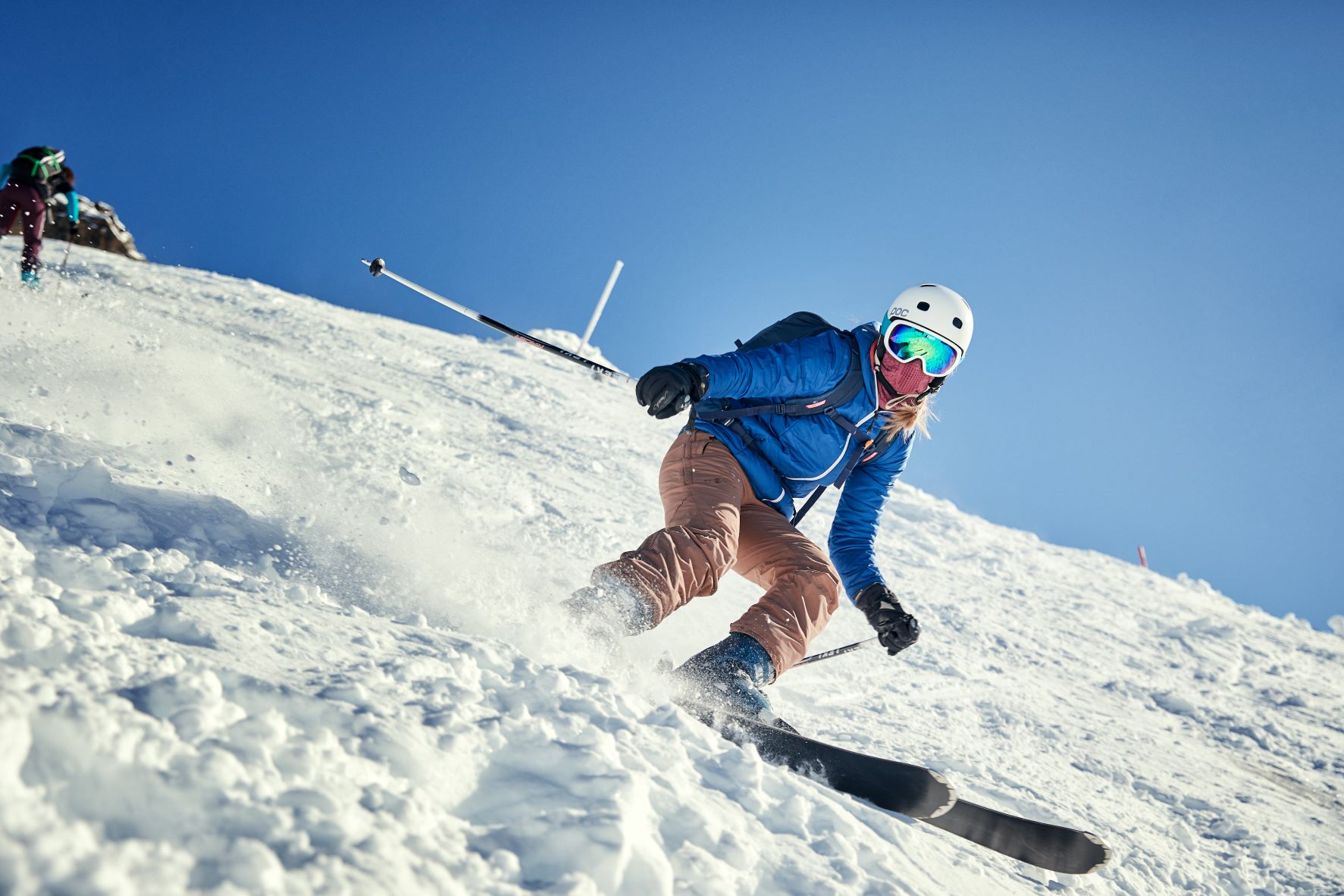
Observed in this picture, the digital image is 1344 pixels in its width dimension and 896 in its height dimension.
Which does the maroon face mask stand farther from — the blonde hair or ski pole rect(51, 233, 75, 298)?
ski pole rect(51, 233, 75, 298)

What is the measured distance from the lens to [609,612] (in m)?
2.76

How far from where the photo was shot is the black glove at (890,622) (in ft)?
12.7

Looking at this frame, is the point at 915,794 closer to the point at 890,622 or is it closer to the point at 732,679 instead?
the point at 732,679

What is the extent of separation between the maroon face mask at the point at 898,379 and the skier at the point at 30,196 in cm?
1002

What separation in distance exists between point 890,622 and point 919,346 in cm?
139

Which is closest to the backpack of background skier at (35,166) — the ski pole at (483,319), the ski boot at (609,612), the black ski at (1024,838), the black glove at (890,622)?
the ski pole at (483,319)

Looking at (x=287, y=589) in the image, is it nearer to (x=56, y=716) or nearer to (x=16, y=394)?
(x=56, y=716)

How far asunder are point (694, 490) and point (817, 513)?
25.4ft

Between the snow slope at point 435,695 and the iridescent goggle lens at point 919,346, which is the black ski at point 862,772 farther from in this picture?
the iridescent goggle lens at point 919,346

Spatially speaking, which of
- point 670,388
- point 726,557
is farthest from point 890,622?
point 670,388

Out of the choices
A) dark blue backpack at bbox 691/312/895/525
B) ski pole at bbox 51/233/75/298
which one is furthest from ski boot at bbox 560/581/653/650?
ski pole at bbox 51/233/75/298

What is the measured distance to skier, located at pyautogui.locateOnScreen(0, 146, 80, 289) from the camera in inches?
364

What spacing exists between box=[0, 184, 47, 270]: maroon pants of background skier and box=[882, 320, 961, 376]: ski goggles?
34.0 ft

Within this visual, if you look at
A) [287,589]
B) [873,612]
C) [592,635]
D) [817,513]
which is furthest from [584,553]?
[817,513]
